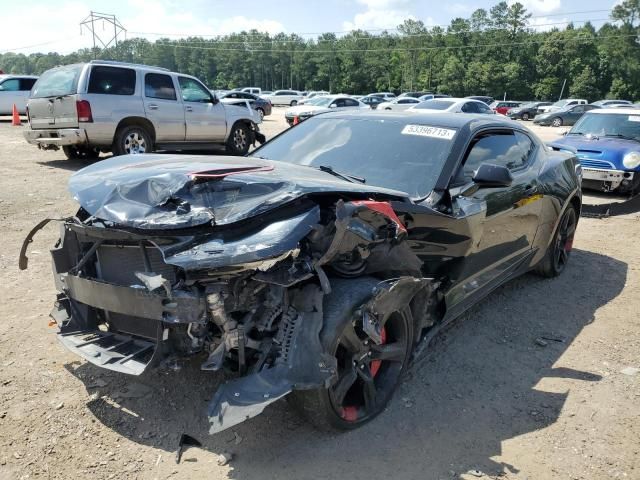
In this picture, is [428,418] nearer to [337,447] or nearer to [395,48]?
[337,447]

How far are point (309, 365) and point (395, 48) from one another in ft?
319

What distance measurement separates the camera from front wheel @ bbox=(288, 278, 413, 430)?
8.34 feet

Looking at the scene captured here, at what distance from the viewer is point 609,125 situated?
394 inches

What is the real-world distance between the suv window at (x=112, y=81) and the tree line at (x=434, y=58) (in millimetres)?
69214

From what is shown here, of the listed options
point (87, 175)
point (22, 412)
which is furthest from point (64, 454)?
point (87, 175)

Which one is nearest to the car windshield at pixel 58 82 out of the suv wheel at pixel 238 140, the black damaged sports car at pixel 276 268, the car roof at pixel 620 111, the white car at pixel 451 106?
the suv wheel at pixel 238 140

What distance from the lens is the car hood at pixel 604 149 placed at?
8914mm

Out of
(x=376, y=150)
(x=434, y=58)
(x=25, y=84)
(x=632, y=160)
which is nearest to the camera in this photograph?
(x=376, y=150)

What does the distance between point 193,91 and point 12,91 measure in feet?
39.5

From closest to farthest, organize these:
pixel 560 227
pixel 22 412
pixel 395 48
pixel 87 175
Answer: pixel 22 412, pixel 87 175, pixel 560 227, pixel 395 48

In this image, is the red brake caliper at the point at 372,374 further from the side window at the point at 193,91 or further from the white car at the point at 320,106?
the white car at the point at 320,106

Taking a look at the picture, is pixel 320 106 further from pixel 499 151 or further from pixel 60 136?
pixel 499 151

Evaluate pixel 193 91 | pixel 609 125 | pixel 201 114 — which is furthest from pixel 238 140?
pixel 609 125

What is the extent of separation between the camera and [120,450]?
2604 mm
